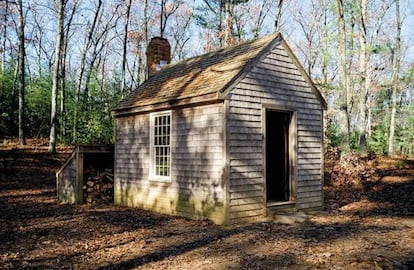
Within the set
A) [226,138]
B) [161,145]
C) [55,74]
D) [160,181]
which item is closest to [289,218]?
[226,138]

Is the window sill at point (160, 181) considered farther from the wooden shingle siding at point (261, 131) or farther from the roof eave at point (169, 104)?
the wooden shingle siding at point (261, 131)

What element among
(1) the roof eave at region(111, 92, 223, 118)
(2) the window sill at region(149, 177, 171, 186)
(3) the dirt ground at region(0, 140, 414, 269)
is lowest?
(3) the dirt ground at region(0, 140, 414, 269)

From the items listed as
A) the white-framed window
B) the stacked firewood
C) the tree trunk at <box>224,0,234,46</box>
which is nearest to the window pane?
the white-framed window

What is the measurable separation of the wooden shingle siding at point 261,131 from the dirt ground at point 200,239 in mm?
663

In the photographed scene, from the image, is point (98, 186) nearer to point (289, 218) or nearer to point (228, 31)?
point (289, 218)

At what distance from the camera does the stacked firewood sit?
1220cm

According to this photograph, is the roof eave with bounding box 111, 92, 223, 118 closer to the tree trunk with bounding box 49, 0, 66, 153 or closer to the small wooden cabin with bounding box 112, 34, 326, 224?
the small wooden cabin with bounding box 112, 34, 326, 224

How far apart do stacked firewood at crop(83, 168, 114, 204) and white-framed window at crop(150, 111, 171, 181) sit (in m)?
2.89

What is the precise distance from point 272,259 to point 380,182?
10.2 meters

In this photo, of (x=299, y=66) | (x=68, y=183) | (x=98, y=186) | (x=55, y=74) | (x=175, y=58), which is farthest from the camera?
(x=175, y=58)

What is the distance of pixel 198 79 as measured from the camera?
9.80 metres

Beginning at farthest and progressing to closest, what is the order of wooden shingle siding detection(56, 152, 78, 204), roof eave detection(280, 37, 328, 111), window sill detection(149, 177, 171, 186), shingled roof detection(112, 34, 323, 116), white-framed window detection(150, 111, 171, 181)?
wooden shingle siding detection(56, 152, 78, 204)
white-framed window detection(150, 111, 171, 181)
window sill detection(149, 177, 171, 186)
roof eave detection(280, 37, 328, 111)
shingled roof detection(112, 34, 323, 116)

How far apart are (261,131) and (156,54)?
22.1 feet

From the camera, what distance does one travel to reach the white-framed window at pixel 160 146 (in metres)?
10.1
